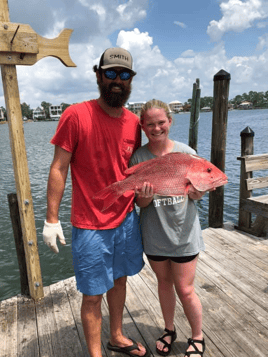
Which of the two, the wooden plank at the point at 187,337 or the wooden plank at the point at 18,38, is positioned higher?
the wooden plank at the point at 18,38

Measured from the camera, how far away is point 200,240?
2.30 m

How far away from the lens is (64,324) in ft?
9.59

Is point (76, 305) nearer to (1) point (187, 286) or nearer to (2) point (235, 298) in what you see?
(1) point (187, 286)

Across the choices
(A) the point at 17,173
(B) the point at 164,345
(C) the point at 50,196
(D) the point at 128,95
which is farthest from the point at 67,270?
(D) the point at 128,95

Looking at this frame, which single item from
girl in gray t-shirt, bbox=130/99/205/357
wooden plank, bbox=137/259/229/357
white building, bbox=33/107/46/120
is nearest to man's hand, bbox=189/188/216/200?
girl in gray t-shirt, bbox=130/99/205/357

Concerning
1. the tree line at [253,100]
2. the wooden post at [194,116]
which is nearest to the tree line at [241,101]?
the tree line at [253,100]

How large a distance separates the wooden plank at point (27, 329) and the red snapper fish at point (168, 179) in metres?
1.72

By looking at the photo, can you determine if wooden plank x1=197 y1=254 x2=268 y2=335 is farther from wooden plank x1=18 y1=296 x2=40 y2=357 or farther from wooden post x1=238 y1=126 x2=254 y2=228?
wooden plank x1=18 y1=296 x2=40 y2=357

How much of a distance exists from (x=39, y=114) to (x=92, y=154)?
562 feet

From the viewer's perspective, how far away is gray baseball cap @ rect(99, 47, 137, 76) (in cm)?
209

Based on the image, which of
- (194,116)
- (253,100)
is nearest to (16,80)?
(194,116)

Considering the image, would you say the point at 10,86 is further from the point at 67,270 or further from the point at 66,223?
the point at 66,223

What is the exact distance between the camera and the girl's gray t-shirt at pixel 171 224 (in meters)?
2.19

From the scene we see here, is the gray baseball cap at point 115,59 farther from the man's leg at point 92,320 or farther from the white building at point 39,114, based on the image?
the white building at point 39,114
